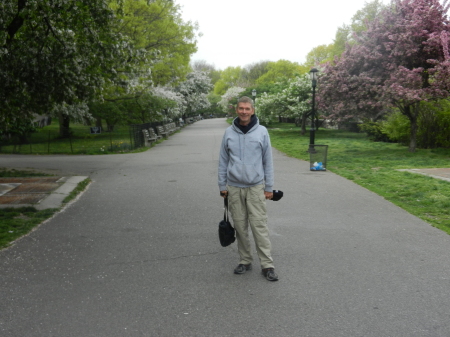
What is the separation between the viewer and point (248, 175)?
173 inches

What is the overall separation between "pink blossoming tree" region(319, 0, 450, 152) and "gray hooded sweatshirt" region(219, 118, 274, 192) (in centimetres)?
1242

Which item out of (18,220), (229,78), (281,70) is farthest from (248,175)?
(229,78)

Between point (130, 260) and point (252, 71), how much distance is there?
312 feet

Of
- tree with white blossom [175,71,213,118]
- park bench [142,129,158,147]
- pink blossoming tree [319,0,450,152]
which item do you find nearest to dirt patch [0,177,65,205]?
pink blossoming tree [319,0,450,152]

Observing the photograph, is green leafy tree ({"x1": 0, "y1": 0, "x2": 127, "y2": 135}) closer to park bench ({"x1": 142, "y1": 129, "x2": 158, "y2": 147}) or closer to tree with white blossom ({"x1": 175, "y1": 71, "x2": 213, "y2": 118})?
park bench ({"x1": 142, "y1": 129, "x2": 158, "y2": 147})

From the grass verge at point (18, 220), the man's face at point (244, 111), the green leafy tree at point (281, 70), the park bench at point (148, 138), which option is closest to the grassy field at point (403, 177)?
the man's face at point (244, 111)

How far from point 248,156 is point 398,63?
558 inches

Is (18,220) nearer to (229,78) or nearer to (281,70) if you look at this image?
(281,70)

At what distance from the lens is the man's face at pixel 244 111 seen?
433cm

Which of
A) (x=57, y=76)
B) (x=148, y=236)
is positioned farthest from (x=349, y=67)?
(x=148, y=236)

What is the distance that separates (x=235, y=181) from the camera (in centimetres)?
447

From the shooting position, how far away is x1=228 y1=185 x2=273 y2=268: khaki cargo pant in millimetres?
4453

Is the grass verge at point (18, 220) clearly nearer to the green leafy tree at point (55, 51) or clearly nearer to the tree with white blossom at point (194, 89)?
the green leafy tree at point (55, 51)

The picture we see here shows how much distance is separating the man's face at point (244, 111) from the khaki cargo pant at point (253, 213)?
2.28ft
